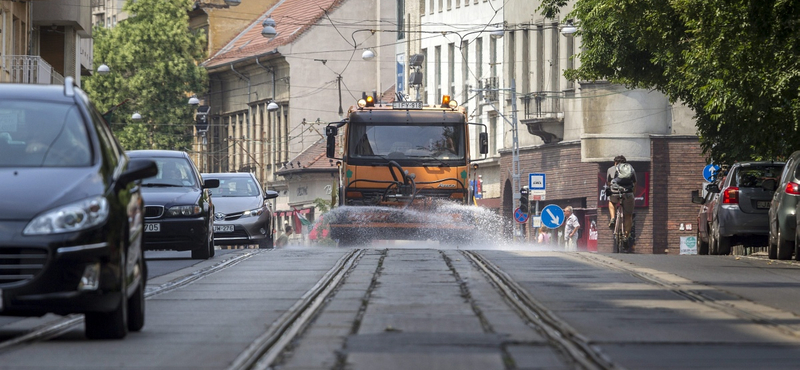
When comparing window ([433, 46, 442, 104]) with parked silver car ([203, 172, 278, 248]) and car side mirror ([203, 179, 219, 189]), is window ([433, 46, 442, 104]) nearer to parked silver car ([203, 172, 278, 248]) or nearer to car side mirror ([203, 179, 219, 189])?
parked silver car ([203, 172, 278, 248])

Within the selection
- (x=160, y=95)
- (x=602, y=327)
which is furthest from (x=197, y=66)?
(x=602, y=327)

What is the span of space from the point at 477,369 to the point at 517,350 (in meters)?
0.98

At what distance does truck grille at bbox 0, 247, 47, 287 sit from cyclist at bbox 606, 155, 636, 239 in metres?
19.4

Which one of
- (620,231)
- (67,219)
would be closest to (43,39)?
(620,231)

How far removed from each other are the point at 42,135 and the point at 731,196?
18.3 m

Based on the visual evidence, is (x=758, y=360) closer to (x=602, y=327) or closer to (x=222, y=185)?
(x=602, y=327)

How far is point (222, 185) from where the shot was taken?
1201 inches

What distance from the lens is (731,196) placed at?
27219 mm

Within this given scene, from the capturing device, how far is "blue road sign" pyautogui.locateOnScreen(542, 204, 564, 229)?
47.4 meters

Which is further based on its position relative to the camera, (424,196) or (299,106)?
(299,106)

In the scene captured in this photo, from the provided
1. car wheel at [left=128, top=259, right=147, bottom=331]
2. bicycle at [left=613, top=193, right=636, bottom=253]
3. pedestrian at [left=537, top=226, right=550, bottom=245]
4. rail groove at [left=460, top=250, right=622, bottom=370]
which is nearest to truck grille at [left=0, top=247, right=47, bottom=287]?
car wheel at [left=128, top=259, right=147, bottom=331]

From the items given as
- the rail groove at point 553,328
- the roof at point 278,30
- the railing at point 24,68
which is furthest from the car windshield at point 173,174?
the roof at point 278,30

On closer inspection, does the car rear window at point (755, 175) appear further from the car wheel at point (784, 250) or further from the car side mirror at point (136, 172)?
the car side mirror at point (136, 172)

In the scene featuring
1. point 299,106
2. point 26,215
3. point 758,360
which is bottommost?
point 758,360
